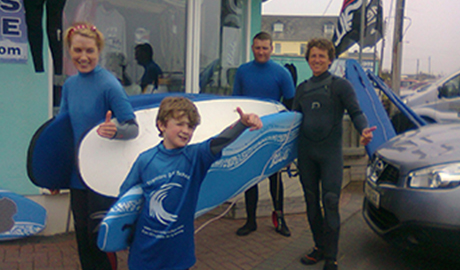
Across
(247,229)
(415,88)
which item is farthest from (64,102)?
(415,88)

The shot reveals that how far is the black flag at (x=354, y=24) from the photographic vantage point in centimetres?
736

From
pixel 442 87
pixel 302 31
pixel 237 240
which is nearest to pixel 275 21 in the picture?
pixel 302 31

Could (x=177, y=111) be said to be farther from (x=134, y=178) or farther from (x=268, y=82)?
(x=268, y=82)

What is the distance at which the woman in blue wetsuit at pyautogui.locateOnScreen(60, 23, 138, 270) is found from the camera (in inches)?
104

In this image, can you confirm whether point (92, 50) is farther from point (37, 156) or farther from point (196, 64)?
point (196, 64)

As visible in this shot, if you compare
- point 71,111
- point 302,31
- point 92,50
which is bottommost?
point 71,111

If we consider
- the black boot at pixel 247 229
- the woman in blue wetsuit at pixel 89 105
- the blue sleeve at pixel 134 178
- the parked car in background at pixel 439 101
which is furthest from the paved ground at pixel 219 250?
the parked car in background at pixel 439 101

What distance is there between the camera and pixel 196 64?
229 inches

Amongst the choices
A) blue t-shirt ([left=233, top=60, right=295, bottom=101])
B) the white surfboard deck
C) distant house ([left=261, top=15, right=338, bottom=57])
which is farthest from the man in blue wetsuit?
distant house ([left=261, top=15, right=338, bottom=57])

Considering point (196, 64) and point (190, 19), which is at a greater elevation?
point (190, 19)

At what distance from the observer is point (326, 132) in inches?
135

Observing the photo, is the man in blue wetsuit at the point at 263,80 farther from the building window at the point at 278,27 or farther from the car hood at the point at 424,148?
the building window at the point at 278,27

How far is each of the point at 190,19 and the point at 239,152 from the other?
2981mm

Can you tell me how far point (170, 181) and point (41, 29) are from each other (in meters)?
2.93
